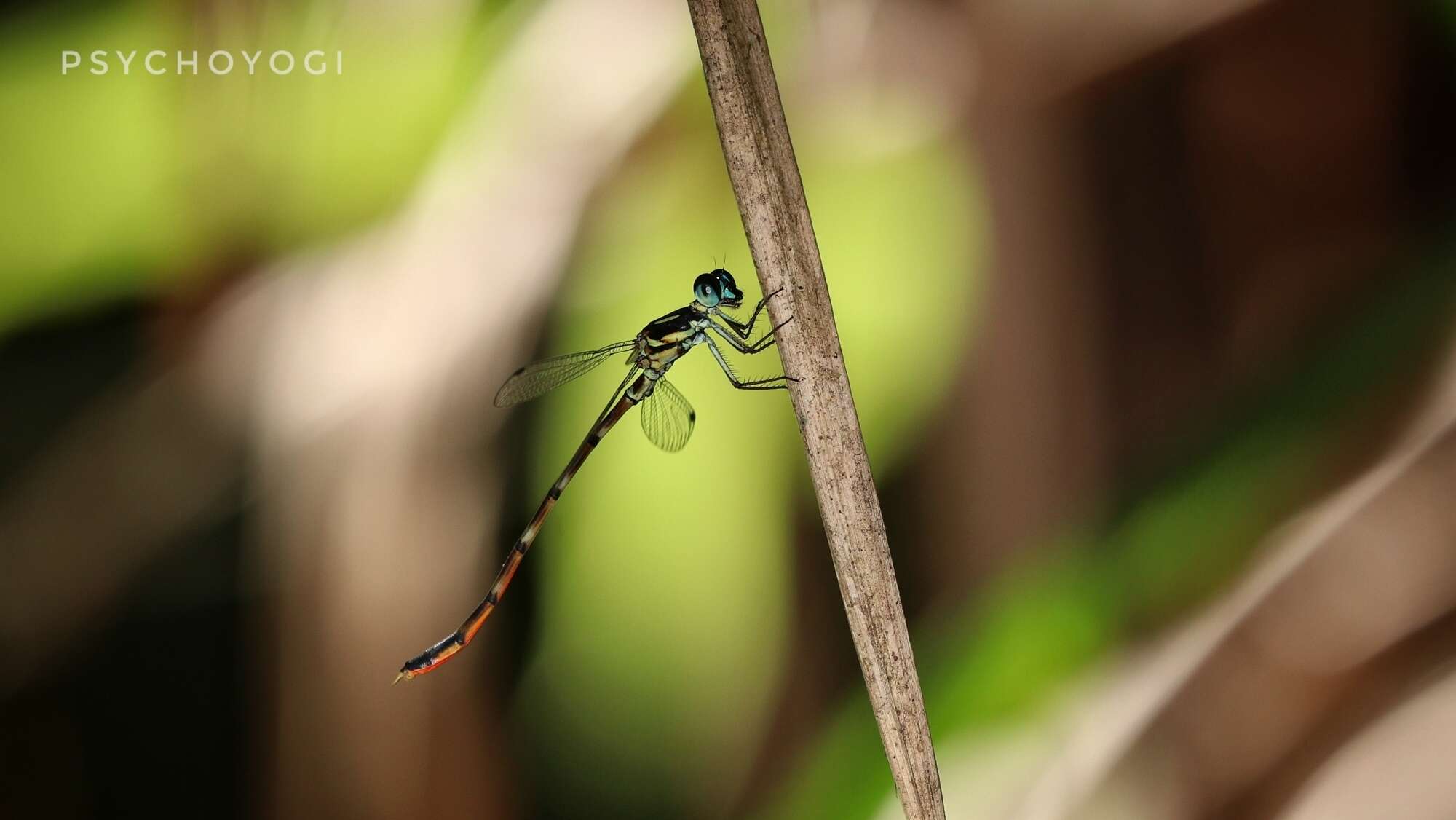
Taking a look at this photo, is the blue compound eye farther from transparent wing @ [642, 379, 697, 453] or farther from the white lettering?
the white lettering

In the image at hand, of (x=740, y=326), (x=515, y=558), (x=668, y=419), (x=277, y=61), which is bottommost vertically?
(x=515, y=558)

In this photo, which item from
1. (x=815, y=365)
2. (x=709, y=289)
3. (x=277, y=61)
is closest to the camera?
(x=815, y=365)

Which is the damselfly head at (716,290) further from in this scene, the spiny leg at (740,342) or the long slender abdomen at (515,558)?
the long slender abdomen at (515,558)

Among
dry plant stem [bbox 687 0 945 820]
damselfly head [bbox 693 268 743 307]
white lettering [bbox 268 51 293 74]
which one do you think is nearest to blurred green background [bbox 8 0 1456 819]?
white lettering [bbox 268 51 293 74]

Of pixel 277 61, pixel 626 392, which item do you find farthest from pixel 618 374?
pixel 277 61

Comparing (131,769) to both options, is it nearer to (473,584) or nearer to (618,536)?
(473,584)

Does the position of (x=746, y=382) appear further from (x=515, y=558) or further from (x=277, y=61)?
(x=277, y=61)
